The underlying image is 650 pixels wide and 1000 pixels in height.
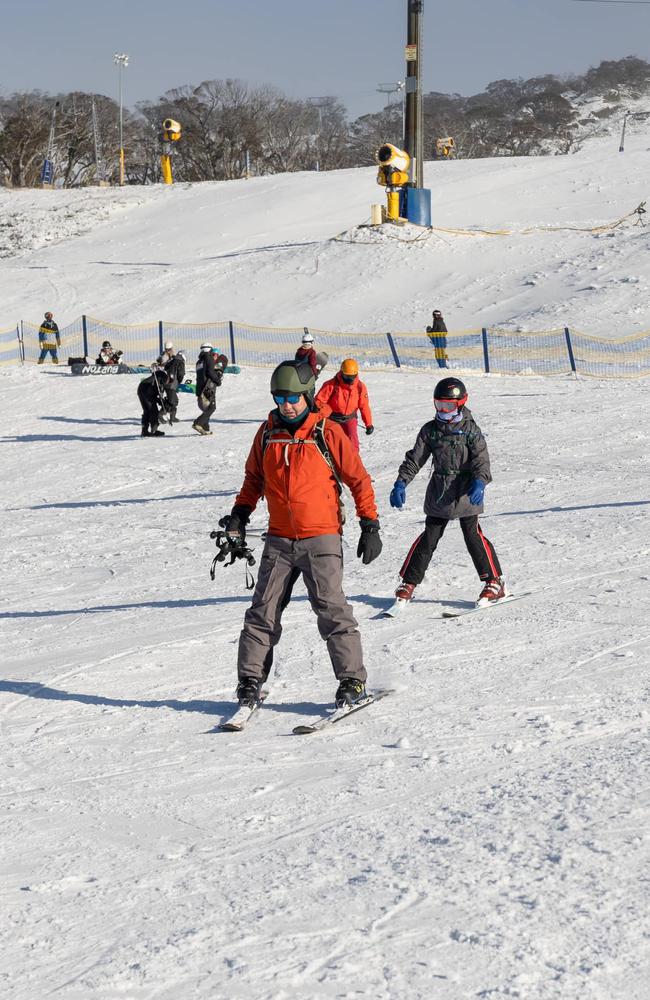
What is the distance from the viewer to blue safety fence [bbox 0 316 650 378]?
25.4 metres

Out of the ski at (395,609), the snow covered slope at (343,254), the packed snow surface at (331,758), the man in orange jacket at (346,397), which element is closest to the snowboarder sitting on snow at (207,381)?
the packed snow surface at (331,758)

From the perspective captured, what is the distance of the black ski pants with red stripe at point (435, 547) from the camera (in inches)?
309

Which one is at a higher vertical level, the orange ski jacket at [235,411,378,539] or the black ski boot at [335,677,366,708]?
the orange ski jacket at [235,411,378,539]

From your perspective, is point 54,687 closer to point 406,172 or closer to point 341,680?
point 341,680

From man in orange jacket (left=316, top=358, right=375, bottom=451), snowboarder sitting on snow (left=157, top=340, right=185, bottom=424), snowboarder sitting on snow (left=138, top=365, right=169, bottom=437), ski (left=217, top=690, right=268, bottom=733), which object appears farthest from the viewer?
snowboarder sitting on snow (left=157, top=340, right=185, bottom=424)

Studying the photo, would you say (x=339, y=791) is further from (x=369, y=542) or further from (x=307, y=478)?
(x=307, y=478)

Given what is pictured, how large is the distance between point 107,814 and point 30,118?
86.5m

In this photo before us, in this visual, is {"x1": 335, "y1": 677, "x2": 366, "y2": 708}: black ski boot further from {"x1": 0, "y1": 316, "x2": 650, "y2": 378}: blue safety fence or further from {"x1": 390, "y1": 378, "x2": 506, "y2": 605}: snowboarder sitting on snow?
{"x1": 0, "y1": 316, "x2": 650, "y2": 378}: blue safety fence

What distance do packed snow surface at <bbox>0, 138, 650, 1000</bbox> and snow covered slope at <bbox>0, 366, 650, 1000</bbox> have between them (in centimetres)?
2

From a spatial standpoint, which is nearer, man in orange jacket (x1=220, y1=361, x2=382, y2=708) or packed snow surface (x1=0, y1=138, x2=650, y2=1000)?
packed snow surface (x1=0, y1=138, x2=650, y2=1000)

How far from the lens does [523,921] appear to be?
3562 millimetres

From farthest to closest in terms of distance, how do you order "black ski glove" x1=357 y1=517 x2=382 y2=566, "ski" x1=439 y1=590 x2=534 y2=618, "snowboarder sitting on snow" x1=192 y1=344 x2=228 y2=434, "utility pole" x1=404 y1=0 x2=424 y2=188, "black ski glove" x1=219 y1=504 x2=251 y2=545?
"utility pole" x1=404 y1=0 x2=424 y2=188, "snowboarder sitting on snow" x1=192 y1=344 x2=228 y2=434, "ski" x1=439 y1=590 x2=534 y2=618, "black ski glove" x1=219 y1=504 x2=251 y2=545, "black ski glove" x1=357 y1=517 x2=382 y2=566

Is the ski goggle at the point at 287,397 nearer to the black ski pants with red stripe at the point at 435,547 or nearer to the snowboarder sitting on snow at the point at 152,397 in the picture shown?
the black ski pants with red stripe at the point at 435,547

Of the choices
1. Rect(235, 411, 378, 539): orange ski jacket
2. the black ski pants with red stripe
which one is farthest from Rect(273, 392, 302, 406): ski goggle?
the black ski pants with red stripe
